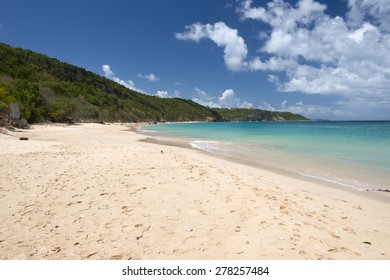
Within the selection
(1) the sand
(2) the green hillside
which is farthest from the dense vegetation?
(1) the sand

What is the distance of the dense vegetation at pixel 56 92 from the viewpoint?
39.8 meters

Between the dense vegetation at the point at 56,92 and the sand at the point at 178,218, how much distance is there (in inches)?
1034

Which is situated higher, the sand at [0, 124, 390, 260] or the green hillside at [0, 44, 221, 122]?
the green hillside at [0, 44, 221, 122]

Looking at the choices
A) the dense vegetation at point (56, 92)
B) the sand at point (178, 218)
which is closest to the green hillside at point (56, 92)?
the dense vegetation at point (56, 92)

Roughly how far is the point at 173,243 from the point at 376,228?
12.9 ft

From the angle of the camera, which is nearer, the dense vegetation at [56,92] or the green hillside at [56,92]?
the dense vegetation at [56,92]

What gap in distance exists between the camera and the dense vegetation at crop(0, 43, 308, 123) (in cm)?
3981

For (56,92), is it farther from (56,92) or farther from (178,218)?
(178,218)

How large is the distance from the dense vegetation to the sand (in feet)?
86.2

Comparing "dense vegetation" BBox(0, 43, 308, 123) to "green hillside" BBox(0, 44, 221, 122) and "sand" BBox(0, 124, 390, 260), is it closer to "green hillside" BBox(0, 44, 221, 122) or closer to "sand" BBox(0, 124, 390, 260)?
"green hillside" BBox(0, 44, 221, 122)

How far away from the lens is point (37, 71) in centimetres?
7794

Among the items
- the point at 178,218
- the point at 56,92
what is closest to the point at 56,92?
the point at 56,92

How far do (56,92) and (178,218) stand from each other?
75.2 metres

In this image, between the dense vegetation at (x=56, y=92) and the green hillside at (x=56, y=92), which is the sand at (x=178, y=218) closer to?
the dense vegetation at (x=56, y=92)
